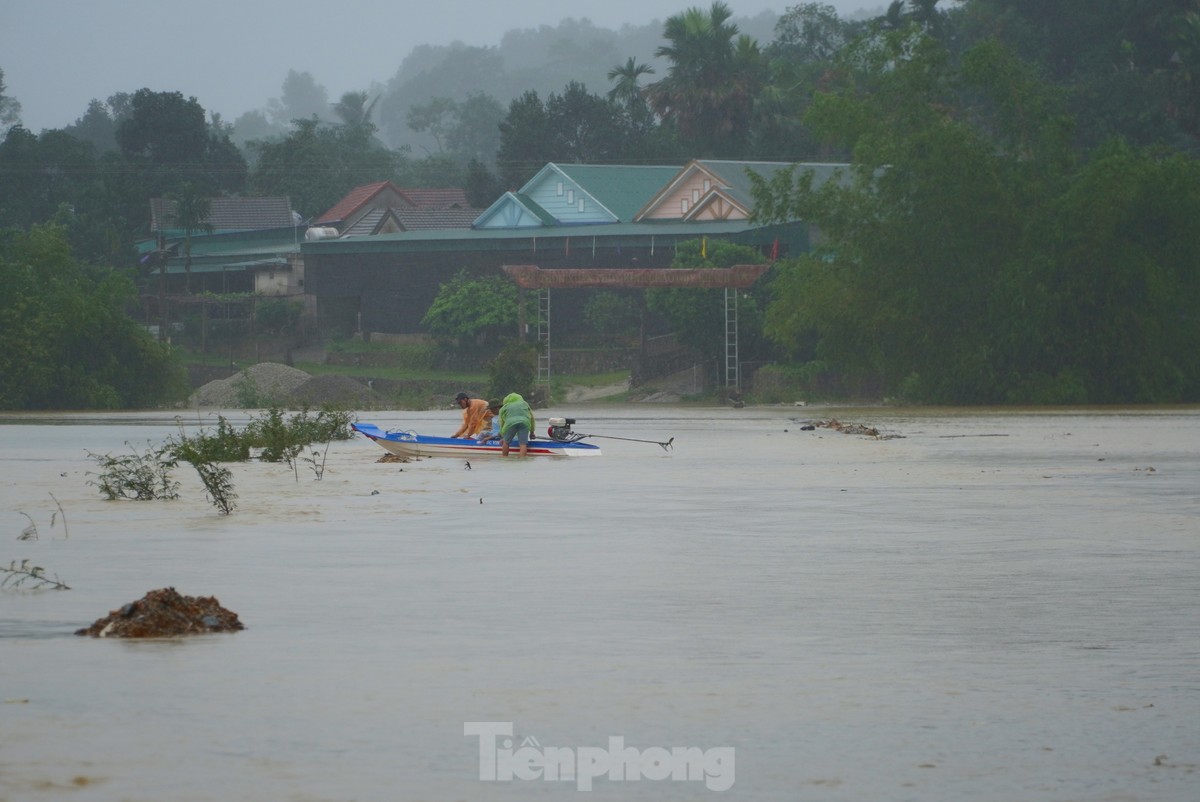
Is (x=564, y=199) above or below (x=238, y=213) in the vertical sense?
below

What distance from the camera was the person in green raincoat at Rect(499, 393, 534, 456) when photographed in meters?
28.9

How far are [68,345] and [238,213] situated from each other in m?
29.1

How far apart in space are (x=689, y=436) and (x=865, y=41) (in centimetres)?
2096

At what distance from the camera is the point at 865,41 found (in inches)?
2137

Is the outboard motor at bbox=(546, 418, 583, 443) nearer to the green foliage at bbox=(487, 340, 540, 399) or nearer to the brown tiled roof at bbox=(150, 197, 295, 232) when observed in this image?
the green foliage at bbox=(487, 340, 540, 399)

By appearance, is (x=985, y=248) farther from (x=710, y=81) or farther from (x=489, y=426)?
(x=710, y=81)

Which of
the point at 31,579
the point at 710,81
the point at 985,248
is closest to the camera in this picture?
the point at 31,579

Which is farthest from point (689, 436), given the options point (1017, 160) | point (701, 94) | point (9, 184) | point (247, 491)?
point (9, 184)

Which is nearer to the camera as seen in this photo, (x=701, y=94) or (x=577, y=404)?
(x=577, y=404)

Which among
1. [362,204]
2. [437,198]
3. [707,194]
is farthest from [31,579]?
[437,198]

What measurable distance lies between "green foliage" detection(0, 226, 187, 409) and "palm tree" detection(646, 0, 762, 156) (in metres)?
31.8

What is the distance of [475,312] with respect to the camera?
204ft

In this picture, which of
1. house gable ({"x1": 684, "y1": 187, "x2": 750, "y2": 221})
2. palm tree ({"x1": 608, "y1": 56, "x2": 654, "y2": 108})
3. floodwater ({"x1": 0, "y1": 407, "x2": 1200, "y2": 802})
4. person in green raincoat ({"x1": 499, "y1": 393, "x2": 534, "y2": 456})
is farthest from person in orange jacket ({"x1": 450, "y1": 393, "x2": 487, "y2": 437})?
palm tree ({"x1": 608, "y1": 56, "x2": 654, "y2": 108})

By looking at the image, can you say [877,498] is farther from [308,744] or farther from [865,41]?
[865,41]
